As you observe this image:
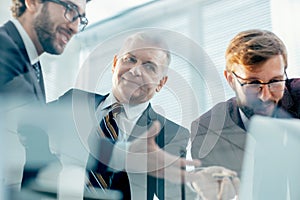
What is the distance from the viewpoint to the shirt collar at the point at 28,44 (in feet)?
3.92

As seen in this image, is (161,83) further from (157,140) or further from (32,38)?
(32,38)

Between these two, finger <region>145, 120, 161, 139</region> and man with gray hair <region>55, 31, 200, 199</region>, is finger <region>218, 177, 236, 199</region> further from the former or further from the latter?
finger <region>145, 120, 161, 139</region>

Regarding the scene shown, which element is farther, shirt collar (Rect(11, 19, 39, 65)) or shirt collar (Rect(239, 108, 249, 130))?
shirt collar (Rect(239, 108, 249, 130))

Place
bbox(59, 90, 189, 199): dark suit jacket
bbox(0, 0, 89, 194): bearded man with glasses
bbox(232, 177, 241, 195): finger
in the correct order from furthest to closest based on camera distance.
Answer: bbox(232, 177, 241, 195): finger → bbox(59, 90, 189, 199): dark suit jacket → bbox(0, 0, 89, 194): bearded man with glasses

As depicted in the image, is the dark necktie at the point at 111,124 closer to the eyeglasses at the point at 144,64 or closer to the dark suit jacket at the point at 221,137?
the eyeglasses at the point at 144,64

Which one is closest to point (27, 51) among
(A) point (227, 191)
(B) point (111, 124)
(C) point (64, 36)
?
(C) point (64, 36)

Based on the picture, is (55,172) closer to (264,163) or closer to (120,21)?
(120,21)

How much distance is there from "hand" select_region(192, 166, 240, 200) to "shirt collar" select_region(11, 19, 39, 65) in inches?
23.8

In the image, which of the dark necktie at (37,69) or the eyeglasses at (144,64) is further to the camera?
the eyeglasses at (144,64)

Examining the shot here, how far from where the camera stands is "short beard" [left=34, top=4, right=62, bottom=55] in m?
1.23

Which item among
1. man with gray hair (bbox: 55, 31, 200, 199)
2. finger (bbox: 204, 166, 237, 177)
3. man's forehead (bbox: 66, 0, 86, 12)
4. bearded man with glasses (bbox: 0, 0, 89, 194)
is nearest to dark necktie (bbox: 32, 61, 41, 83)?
bearded man with glasses (bbox: 0, 0, 89, 194)

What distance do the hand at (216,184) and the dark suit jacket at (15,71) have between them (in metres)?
0.55

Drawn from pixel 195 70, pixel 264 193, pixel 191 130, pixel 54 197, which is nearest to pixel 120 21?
pixel 195 70

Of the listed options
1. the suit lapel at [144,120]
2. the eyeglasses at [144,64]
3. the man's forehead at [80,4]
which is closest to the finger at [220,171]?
the suit lapel at [144,120]
